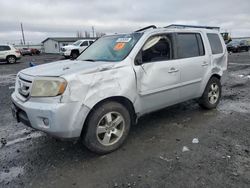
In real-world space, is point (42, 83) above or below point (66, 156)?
above

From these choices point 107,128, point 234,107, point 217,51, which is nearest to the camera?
point 107,128

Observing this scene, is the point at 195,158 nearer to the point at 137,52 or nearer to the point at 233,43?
the point at 137,52

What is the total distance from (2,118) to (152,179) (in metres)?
3.94

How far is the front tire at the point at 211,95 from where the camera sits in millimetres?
5066

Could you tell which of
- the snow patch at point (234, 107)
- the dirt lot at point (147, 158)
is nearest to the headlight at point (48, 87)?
the dirt lot at point (147, 158)

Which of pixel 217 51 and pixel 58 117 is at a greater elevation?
pixel 217 51

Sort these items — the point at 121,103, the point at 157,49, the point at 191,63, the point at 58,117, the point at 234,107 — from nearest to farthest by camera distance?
the point at 58,117
the point at 121,103
the point at 157,49
the point at 191,63
the point at 234,107

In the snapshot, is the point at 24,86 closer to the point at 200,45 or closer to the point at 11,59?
the point at 200,45

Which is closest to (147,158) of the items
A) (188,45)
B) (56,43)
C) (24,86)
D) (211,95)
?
(24,86)

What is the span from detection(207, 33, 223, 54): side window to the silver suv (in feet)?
0.49

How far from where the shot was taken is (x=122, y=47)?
12.6 ft

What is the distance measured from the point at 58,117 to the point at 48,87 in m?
0.42

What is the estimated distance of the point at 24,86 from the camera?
10.9 feet

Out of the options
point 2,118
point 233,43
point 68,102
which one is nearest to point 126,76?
point 68,102
